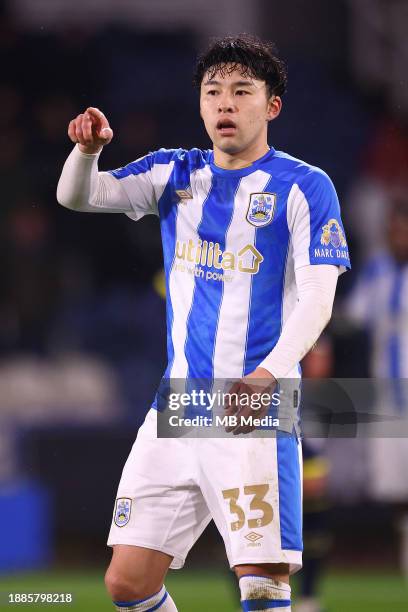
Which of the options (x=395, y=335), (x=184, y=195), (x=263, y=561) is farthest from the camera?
(x=395, y=335)

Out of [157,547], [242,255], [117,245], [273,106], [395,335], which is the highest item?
[117,245]

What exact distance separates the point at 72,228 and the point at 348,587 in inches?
145

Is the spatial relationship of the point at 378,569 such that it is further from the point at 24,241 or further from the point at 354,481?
the point at 24,241

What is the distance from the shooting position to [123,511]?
3217 millimetres

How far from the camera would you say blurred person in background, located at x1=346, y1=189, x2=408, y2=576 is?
6.61 m

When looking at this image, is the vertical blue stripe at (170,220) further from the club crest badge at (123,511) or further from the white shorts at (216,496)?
the club crest badge at (123,511)

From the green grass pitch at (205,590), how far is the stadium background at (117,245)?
2 centimetres

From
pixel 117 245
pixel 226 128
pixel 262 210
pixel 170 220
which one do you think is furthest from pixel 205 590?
pixel 226 128

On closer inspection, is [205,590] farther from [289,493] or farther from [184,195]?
[184,195]

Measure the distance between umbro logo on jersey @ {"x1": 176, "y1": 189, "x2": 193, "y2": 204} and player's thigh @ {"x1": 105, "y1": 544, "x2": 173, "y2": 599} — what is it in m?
0.99

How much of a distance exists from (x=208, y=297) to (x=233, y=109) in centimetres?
52
